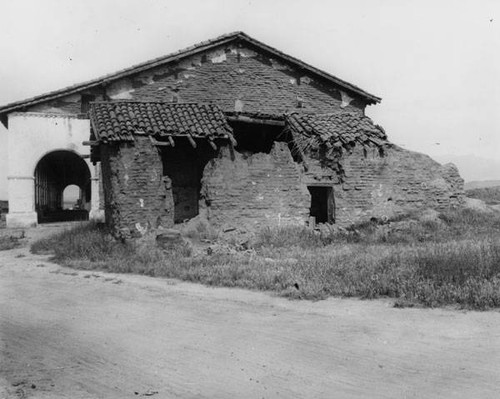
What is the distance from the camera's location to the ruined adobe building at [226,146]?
13.1m

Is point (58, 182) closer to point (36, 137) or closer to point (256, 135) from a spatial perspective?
point (36, 137)

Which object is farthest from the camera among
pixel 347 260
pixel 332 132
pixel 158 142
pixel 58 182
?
pixel 58 182

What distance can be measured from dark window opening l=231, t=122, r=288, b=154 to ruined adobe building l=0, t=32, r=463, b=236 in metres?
0.04

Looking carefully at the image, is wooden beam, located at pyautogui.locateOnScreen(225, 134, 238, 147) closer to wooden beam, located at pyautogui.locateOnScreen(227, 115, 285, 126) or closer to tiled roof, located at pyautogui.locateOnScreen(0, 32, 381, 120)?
wooden beam, located at pyautogui.locateOnScreen(227, 115, 285, 126)

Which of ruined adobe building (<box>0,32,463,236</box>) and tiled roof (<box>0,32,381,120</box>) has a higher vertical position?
tiled roof (<box>0,32,381,120</box>)

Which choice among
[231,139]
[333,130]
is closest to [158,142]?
[231,139]

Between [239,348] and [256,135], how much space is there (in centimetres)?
1225

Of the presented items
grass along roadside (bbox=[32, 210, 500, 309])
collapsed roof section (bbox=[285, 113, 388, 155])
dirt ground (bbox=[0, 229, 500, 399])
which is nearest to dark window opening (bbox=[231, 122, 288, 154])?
collapsed roof section (bbox=[285, 113, 388, 155])

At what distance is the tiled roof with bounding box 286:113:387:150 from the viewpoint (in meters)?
15.0

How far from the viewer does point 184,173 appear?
49.6 feet

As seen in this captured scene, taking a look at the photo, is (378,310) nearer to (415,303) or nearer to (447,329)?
(415,303)

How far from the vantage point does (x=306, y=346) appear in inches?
203

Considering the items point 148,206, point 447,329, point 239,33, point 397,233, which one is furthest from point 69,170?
point 447,329

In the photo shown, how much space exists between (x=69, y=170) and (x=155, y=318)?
3268 cm
